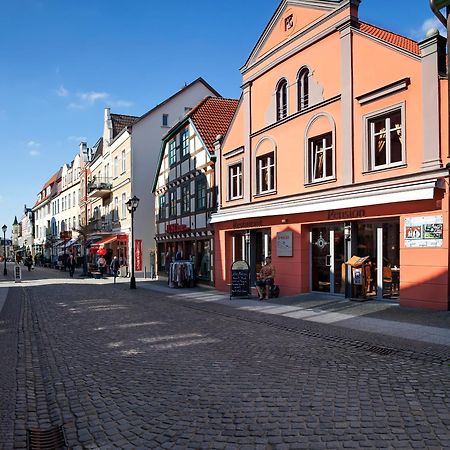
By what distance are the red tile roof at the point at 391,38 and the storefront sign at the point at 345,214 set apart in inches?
175

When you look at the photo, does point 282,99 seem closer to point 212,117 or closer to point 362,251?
point 362,251

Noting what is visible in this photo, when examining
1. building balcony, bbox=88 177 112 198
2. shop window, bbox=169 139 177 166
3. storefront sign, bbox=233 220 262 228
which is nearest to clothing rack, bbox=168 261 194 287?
storefront sign, bbox=233 220 262 228

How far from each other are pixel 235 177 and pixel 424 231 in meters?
10.3

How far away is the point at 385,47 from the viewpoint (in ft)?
44.0

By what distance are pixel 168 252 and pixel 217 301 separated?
39.3 ft

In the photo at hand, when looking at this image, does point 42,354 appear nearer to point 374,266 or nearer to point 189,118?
point 374,266

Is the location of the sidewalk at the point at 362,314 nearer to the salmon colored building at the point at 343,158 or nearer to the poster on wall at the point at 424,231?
the salmon colored building at the point at 343,158

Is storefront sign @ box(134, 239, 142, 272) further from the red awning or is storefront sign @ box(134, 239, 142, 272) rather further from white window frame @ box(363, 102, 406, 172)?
white window frame @ box(363, 102, 406, 172)

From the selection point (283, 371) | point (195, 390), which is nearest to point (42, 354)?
point (195, 390)

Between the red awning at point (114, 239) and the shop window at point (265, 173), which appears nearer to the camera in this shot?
the shop window at point (265, 173)

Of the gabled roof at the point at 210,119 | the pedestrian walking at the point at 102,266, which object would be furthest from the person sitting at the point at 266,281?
the pedestrian walking at the point at 102,266

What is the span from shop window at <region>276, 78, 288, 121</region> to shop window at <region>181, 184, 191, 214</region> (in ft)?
30.3

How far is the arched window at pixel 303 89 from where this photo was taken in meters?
16.6

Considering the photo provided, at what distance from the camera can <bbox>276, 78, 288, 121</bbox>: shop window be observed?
17812 mm
